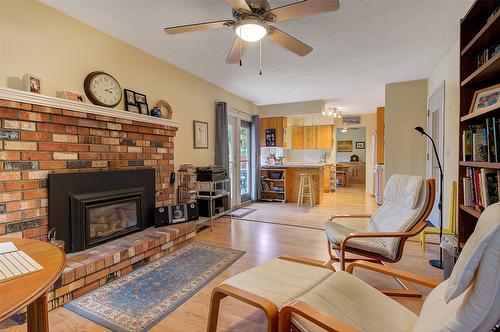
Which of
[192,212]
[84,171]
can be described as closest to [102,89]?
[84,171]

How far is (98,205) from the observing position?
2.52 m

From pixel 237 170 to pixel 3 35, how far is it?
413 centimetres

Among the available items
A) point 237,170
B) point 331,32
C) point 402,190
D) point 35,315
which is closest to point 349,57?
point 331,32

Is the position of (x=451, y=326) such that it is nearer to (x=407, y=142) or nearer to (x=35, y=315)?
(x=35, y=315)

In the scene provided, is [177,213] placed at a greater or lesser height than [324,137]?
lesser

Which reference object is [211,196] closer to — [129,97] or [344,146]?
[129,97]

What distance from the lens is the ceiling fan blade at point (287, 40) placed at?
2041mm

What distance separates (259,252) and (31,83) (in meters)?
2.65

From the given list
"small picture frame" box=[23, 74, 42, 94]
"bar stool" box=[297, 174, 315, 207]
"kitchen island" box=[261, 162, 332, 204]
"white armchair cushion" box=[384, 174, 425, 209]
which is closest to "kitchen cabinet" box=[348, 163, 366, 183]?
"kitchen island" box=[261, 162, 332, 204]

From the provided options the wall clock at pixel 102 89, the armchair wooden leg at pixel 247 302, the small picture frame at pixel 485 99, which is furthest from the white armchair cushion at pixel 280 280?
the wall clock at pixel 102 89

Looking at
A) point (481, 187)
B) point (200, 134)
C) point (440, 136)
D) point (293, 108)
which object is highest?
point (293, 108)

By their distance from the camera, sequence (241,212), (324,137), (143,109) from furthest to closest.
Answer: (324,137) < (241,212) < (143,109)

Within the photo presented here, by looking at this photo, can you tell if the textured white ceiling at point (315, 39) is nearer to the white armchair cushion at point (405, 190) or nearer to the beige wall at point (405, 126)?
the beige wall at point (405, 126)

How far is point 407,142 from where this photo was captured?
4.38m
